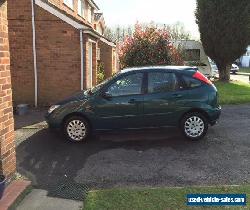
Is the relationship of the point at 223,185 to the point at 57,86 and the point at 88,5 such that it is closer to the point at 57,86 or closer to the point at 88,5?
the point at 57,86

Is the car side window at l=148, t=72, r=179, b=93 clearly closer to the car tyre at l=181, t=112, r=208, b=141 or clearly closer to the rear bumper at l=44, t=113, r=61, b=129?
the car tyre at l=181, t=112, r=208, b=141

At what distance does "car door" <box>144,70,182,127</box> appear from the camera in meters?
7.94

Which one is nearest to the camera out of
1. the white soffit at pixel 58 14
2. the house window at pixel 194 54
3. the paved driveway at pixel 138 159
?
the paved driveway at pixel 138 159

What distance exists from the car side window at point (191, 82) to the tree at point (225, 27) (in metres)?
13.9

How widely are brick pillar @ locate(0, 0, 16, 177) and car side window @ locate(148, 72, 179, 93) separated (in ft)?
11.4

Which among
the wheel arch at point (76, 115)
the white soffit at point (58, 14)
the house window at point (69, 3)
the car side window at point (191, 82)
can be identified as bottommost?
the wheel arch at point (76, 115)

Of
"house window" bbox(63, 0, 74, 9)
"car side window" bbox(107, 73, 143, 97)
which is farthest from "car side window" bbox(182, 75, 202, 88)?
"house window" bbox(63, 0, 74, 9)

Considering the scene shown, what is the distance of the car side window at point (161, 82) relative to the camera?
26.3ft

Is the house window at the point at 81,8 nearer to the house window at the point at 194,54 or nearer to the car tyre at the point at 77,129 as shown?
the house window at the point at 194,54

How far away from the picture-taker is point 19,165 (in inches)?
261

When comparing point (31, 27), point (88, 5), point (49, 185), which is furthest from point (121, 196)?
point (88, 5)

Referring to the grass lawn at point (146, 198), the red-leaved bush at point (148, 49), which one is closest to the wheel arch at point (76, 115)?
the grass lawn at point (146, 198)

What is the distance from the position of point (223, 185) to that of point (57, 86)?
28.3ft

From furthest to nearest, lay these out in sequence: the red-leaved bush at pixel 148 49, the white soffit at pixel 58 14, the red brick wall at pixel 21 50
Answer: the red-leaved bush at pixel 148 49
the red brick wall at pixel 21 50
the white soffit at pixel 58 14
